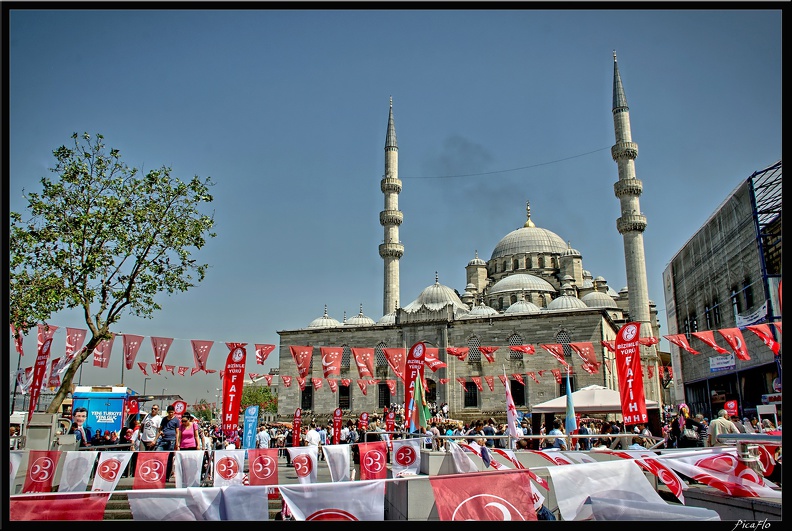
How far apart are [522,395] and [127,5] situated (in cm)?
3010

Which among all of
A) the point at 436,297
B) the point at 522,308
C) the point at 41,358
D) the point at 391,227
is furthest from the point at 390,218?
the point at 41,358

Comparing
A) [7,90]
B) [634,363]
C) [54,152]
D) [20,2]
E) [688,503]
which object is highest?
[54,152]

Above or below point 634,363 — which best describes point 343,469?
below

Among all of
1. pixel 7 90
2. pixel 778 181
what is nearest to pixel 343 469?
pixel 7 90

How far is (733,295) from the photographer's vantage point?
2006 cm

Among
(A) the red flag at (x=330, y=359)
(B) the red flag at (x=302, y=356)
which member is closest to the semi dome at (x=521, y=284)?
(A) the red flag at (x=330, y=359)

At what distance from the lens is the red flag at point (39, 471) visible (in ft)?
24.5

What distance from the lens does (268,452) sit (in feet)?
25.9

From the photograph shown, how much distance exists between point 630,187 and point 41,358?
32.0 meters

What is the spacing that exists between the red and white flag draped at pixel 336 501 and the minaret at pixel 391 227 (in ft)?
110

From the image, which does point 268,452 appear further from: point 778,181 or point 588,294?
point 588,294

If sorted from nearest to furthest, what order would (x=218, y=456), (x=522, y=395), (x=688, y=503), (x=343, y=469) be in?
1. (x=688, y=503)
2. (x=218, y=456)
3. (x=343, y=469)
4. (x=522, y=395)

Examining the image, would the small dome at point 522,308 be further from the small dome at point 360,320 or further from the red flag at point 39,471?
the red flag at point 39,471

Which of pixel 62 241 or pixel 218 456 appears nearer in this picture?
pixel 218 456
